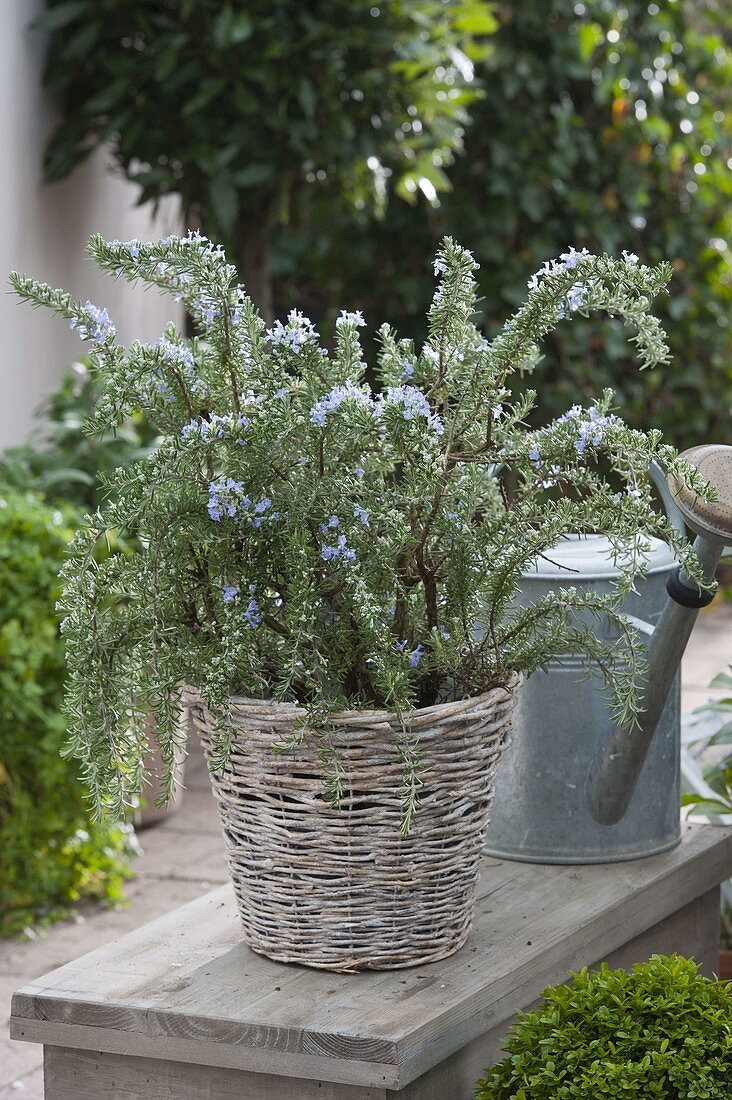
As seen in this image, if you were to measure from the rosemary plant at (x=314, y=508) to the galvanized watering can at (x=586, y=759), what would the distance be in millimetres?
260

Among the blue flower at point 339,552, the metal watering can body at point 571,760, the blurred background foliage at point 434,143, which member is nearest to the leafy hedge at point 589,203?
the blurred background foliage at point 434,143

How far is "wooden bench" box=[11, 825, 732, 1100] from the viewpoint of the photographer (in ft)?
3.90

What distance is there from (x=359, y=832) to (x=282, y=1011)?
Answer: 0.56 feet

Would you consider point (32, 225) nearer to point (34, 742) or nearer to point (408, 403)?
point (34, 742)

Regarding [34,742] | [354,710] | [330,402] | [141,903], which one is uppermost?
[330,402]

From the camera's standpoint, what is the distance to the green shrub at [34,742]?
8.89 ft

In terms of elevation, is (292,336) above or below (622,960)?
above

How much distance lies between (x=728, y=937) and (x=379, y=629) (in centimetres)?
137

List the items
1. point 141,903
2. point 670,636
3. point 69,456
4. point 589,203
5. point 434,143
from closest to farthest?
point 670,636 < point 141,903 < point 69,456 < point 434,143 < point 589,203

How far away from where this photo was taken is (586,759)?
1600 millimetres

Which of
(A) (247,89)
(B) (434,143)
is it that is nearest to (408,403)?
(A) (247,89)

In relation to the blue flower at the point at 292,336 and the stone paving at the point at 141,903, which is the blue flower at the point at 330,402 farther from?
the stone paving at the point at 141,903

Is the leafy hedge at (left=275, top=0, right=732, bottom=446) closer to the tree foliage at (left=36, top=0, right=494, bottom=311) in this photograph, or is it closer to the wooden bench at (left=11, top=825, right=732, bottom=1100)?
the tree foliage at (left=36, top=0, right=494, bottom=311)

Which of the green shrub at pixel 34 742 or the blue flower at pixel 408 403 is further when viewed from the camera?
the green shrub at pixel 34 742
